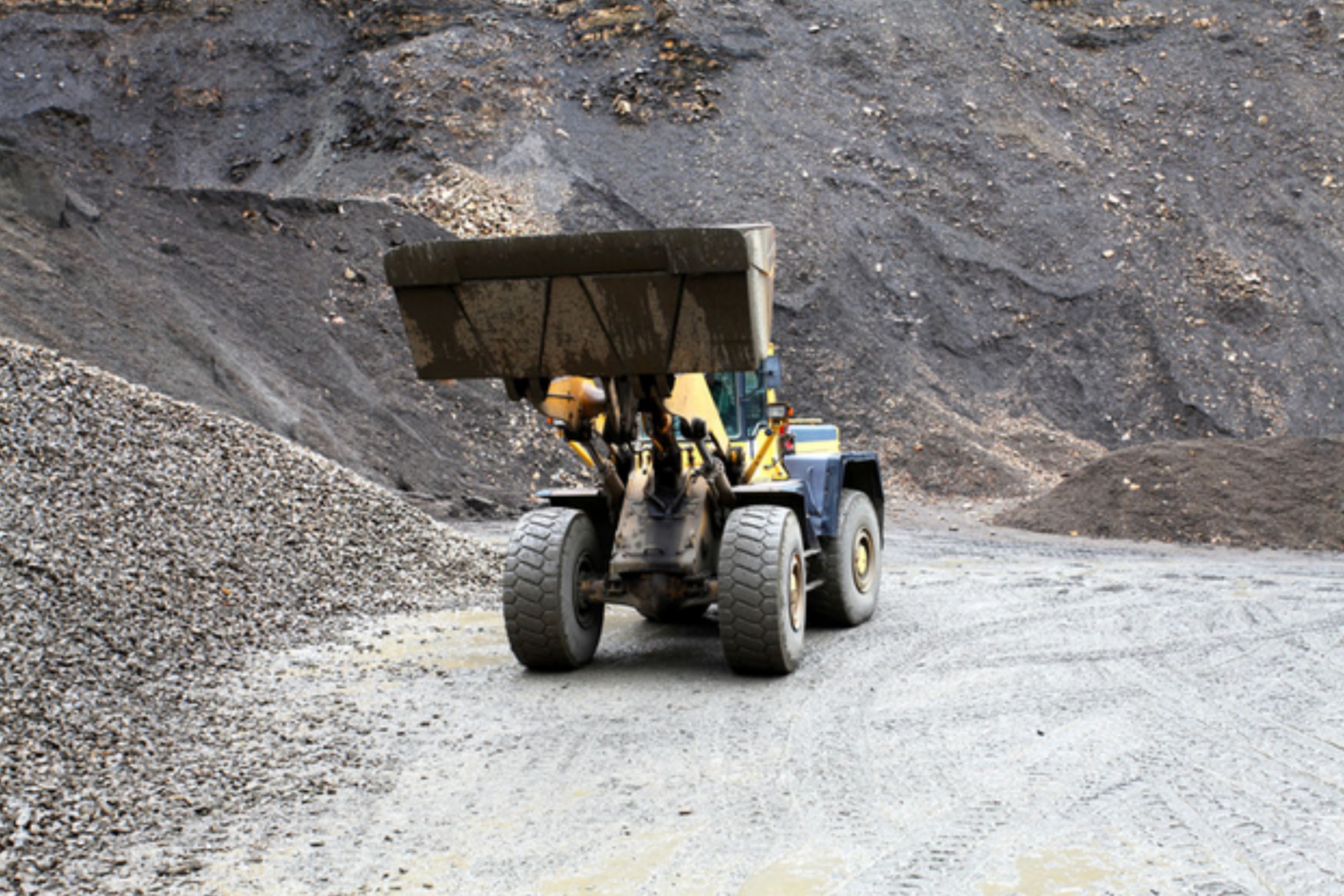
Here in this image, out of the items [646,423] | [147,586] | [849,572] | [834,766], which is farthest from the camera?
[849,572]

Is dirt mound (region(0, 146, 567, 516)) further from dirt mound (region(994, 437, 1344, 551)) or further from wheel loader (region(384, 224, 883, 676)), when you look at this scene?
wheel loader (region(384, 224, 883, 676))

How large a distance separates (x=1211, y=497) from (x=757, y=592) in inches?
384

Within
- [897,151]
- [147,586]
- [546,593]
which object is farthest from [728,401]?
[897,151]

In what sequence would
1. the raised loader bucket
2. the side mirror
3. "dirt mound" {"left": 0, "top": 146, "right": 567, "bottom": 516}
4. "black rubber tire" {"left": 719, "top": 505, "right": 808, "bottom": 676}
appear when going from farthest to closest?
"dirt mound" {"left": 0, "top": 146, "right": 567, "bottom": 516} → the side mirror → "black rubber tire" {"left": 719, "top": 505, "right": 808, "bottom": 676} → the raised loader bucket

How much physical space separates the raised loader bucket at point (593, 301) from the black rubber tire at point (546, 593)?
43.5 inches

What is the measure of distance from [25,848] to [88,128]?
86.9 feet

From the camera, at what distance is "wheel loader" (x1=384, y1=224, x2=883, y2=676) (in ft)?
20.1

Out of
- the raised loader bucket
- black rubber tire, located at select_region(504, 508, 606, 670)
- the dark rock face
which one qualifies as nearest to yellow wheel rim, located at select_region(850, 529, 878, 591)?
black rubber tire, located at select_region(504, 508, 606, 670)

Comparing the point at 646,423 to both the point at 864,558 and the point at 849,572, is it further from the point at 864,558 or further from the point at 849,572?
the point at 864,558

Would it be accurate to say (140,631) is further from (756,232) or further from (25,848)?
(756,232)

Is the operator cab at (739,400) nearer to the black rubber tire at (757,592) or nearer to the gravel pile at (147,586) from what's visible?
the black rubber tire at (757,592)

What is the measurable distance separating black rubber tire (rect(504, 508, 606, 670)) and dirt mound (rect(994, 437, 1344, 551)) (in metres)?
9.28

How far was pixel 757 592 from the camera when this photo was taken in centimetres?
668

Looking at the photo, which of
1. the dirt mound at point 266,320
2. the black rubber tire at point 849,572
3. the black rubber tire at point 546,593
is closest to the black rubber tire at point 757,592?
the black rubber tire at point 546,593
